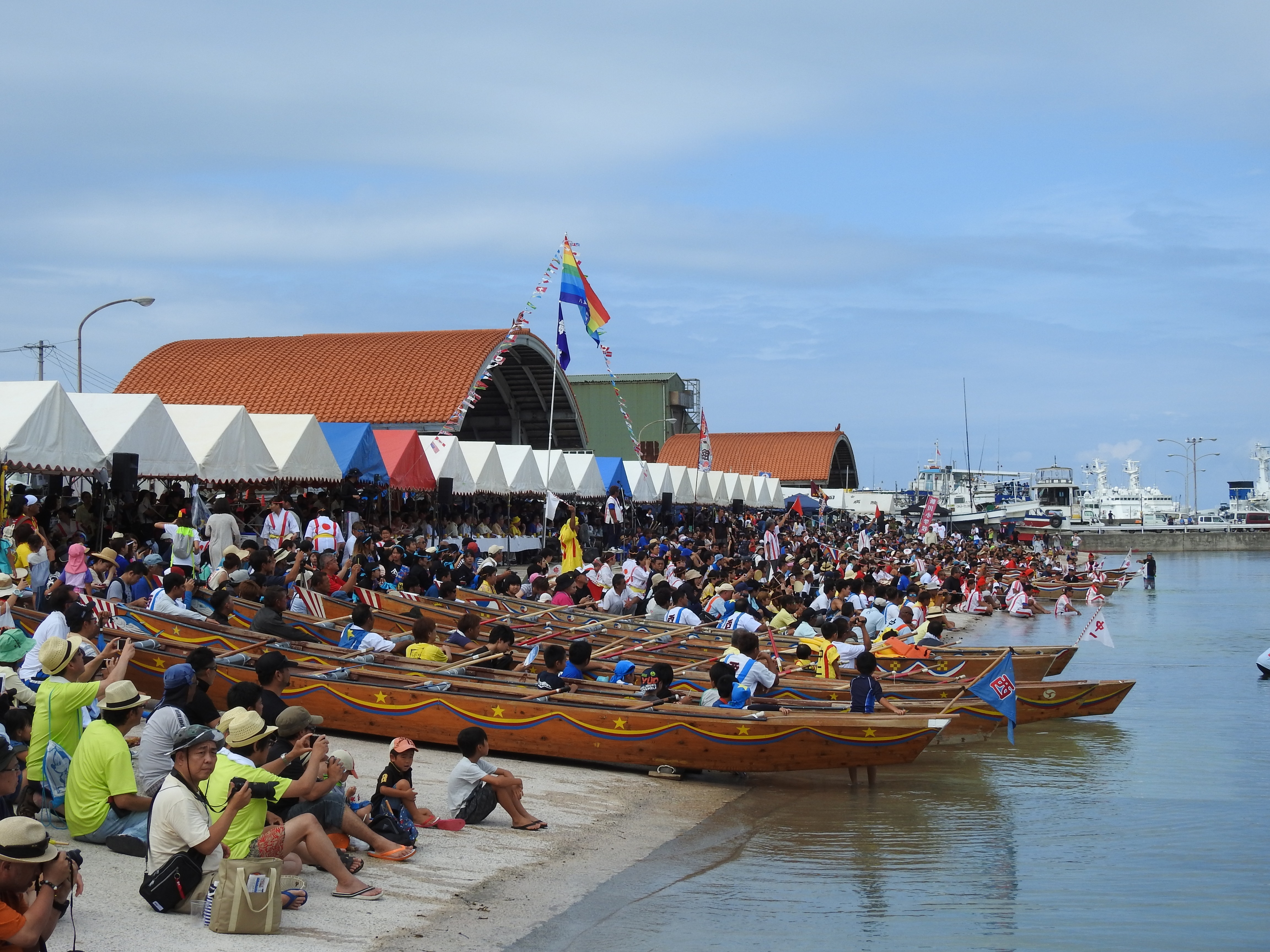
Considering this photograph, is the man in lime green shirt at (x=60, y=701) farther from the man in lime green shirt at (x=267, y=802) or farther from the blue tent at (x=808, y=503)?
the blue tent at (x=808, y=503)

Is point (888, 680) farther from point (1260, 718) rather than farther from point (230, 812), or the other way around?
point (230, 812)

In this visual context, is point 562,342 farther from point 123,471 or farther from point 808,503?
point 808,503

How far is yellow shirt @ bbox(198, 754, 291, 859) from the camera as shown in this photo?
703 centimetres

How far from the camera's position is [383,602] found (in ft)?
58.6

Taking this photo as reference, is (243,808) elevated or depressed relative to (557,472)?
depressed

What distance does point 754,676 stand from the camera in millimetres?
12852

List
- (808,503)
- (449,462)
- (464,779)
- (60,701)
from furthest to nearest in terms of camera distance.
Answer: (808,503) < (449,462) < (464,779) < (60,701)

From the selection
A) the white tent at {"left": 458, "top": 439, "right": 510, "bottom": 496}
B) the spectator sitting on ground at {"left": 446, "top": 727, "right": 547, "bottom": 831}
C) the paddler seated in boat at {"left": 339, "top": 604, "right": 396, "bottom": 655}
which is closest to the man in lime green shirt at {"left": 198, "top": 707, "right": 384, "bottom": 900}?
the spectator sitting on ground at {"left": 446, "top": 727, "right": 547, "bottom": 831}

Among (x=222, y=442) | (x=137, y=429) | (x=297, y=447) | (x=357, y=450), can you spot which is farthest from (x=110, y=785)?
(x=357, y=450)

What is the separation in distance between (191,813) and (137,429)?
12.8 meters

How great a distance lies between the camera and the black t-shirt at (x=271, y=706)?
340 inches

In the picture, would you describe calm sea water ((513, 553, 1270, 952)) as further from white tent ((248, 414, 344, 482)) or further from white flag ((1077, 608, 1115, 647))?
white tent ((248, 414, 344, 482))

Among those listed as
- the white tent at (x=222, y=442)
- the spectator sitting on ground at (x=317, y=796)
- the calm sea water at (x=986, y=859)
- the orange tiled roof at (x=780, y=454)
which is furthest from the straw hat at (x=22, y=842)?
the orange tiled roof at (x=780, y=454)

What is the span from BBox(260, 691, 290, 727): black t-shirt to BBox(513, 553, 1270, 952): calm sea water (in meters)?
2.51
